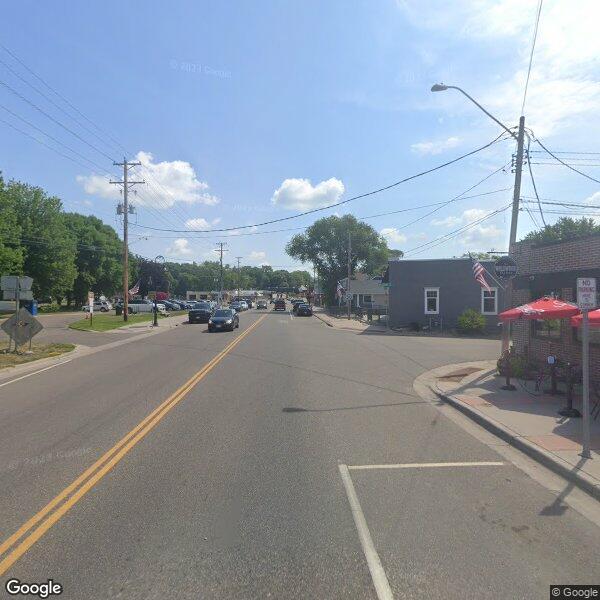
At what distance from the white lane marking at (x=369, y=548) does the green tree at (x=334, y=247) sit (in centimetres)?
7506

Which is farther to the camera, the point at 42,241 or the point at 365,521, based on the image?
the point at 42,241

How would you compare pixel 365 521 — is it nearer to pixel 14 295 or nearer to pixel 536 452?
pixel 536 452

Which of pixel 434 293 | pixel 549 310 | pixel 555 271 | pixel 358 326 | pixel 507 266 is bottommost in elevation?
pixel 358 326

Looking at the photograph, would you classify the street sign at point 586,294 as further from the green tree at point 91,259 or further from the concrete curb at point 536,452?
the green tree at point 91,259

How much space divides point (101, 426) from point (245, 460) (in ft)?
9.91

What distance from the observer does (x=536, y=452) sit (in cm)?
681

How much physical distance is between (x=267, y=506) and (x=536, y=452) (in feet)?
12.9

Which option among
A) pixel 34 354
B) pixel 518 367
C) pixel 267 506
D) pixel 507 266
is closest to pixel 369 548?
pixel 267 506

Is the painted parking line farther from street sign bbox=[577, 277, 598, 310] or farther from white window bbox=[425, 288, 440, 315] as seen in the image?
white window bbox=[425, 288, 440, 315]

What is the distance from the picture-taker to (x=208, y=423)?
8.30 meters

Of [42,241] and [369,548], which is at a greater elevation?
[42,241]

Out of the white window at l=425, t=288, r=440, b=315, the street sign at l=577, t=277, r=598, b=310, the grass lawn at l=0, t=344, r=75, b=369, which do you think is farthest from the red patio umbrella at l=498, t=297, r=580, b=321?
the white window at l=425, t=288, r=440, b=315

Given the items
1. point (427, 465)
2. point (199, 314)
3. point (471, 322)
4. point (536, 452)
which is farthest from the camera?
point (199, 314)

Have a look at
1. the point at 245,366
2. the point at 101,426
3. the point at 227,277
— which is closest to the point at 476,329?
the point at 245,366
